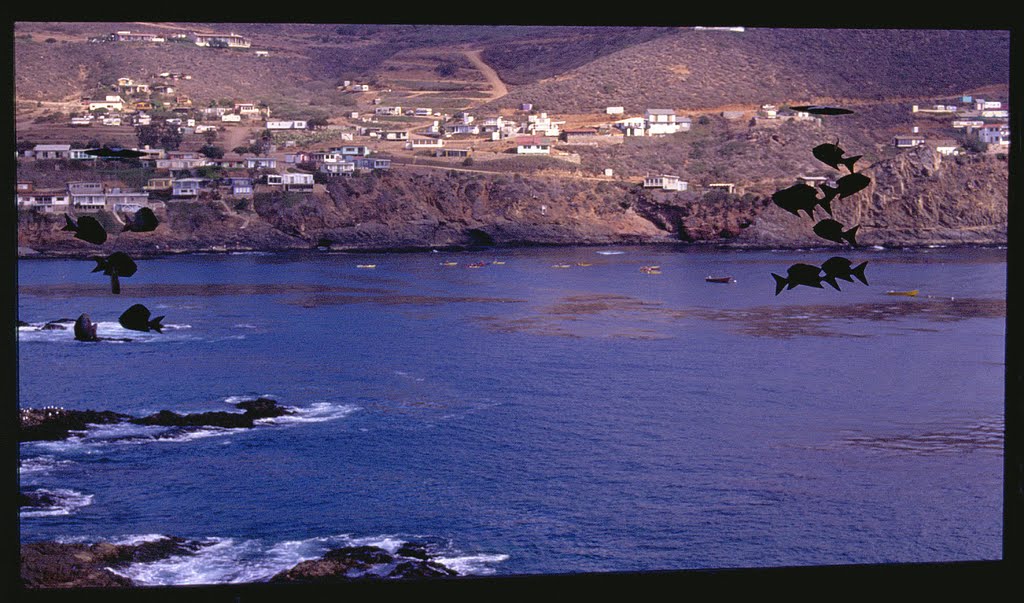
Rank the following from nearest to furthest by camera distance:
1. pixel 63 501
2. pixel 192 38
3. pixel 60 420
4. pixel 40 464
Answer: pixel 63 501
pixel 40 464
pixel 60 420
pixel 192 38

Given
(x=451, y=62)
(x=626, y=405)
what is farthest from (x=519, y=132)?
(x=626, y=405)

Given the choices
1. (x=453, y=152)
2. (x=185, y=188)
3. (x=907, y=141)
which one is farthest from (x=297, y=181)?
(x=907, y=141)

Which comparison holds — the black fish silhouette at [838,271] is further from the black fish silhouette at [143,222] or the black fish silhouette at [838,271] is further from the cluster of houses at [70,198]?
the cluster of houses at [70,198]

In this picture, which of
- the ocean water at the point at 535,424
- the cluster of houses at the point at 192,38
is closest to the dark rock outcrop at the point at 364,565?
the ocean water at the point at 535,424

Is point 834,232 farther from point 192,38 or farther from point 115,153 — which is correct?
point 192,38

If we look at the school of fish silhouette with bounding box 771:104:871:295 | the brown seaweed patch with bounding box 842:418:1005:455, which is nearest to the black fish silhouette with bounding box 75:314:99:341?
the school of fish silhouette with bounding box 771:104:871:295

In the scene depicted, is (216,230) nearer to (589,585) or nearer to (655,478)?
(655,478)

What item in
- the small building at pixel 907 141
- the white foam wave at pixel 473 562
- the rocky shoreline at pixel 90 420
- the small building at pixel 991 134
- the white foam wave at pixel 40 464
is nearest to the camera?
the white foam wave at pixel 473 562
